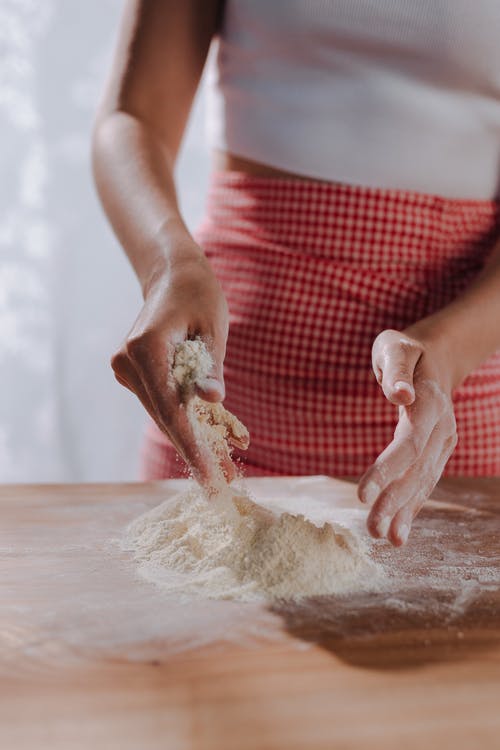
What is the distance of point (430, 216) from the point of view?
1144mm

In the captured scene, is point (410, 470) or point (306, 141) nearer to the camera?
point (410, 470)

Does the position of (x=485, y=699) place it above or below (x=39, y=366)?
above

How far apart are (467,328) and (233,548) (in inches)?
15.1

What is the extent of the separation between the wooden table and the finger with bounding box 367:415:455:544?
0.05m

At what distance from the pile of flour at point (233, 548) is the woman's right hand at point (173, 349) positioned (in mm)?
12

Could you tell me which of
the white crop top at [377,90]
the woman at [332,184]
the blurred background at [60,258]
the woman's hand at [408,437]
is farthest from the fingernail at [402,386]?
the blurred background at [60,258]

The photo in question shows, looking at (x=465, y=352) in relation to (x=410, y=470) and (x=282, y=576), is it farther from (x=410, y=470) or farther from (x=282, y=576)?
(x=282, y=576)

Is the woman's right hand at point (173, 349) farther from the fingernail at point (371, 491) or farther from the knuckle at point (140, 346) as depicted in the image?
the fingernail at point (371, 491)

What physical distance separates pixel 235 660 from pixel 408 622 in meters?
0.14

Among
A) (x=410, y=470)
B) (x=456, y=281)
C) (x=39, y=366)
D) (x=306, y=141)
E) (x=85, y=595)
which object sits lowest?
(x=39, y=366)

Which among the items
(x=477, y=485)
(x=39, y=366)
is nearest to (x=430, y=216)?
(x=477, y=485)

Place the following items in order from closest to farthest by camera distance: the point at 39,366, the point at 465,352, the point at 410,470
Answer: the point at 410,470 → the point at 465,352 → the point at 39,366

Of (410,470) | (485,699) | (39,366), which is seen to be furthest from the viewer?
(39,366)

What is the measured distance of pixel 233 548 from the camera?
0.78 meters
